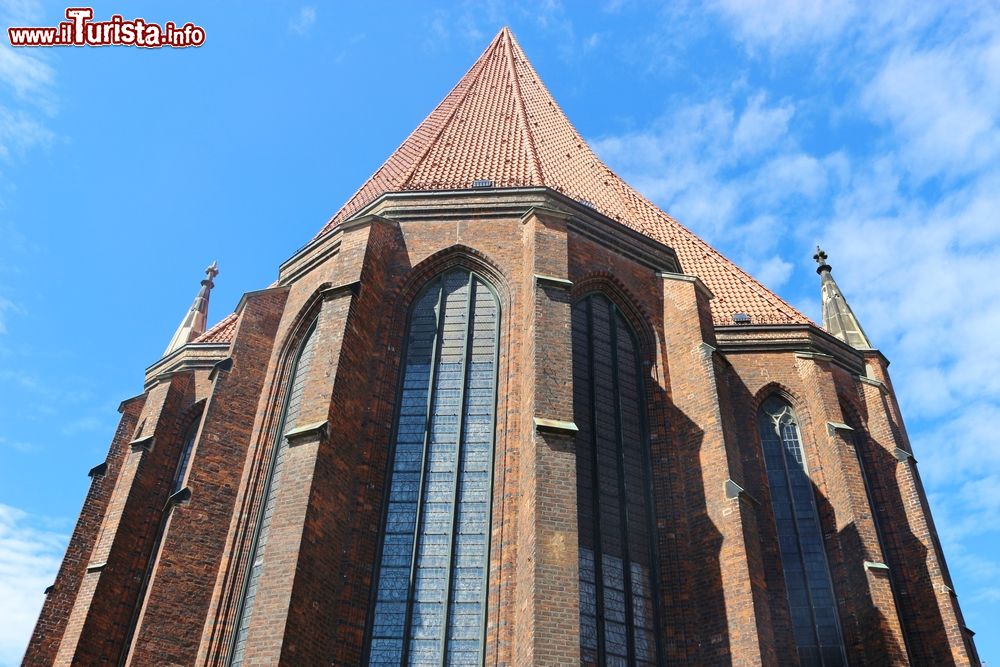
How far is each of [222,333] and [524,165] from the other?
326 inches

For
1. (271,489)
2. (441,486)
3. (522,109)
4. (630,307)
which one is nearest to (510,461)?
(441,486)

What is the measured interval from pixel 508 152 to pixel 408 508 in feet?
27.3

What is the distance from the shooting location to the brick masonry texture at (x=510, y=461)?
1026 centimetres

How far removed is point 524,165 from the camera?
52.4 feet

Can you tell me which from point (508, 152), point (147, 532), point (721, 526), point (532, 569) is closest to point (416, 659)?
point (532, 569)

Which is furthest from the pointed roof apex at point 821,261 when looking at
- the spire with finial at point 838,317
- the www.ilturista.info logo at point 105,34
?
the www.ilturista.info logo at point 105,34

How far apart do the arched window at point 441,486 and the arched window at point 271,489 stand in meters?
1.68

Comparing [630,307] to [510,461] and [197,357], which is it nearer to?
[510,461]

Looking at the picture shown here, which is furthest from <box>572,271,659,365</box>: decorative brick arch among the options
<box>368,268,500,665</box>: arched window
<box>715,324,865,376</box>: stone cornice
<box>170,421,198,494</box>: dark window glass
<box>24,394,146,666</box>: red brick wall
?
<box>24,394,146,666</box>: red brick wall

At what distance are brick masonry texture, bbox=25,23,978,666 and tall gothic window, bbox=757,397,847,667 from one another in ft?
0.73

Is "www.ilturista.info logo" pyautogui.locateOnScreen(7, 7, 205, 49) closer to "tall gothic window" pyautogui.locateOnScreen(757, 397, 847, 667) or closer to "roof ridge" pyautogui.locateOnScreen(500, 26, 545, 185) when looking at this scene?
"roof ridge" pyautogui.locateOnScreen(500, 26, 545, 185)

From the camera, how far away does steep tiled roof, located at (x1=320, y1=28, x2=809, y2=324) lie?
52.0 feet

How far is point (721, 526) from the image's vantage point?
38.3ft

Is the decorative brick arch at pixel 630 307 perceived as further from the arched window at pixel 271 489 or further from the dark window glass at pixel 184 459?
the dark window glass at pixel 184 459
